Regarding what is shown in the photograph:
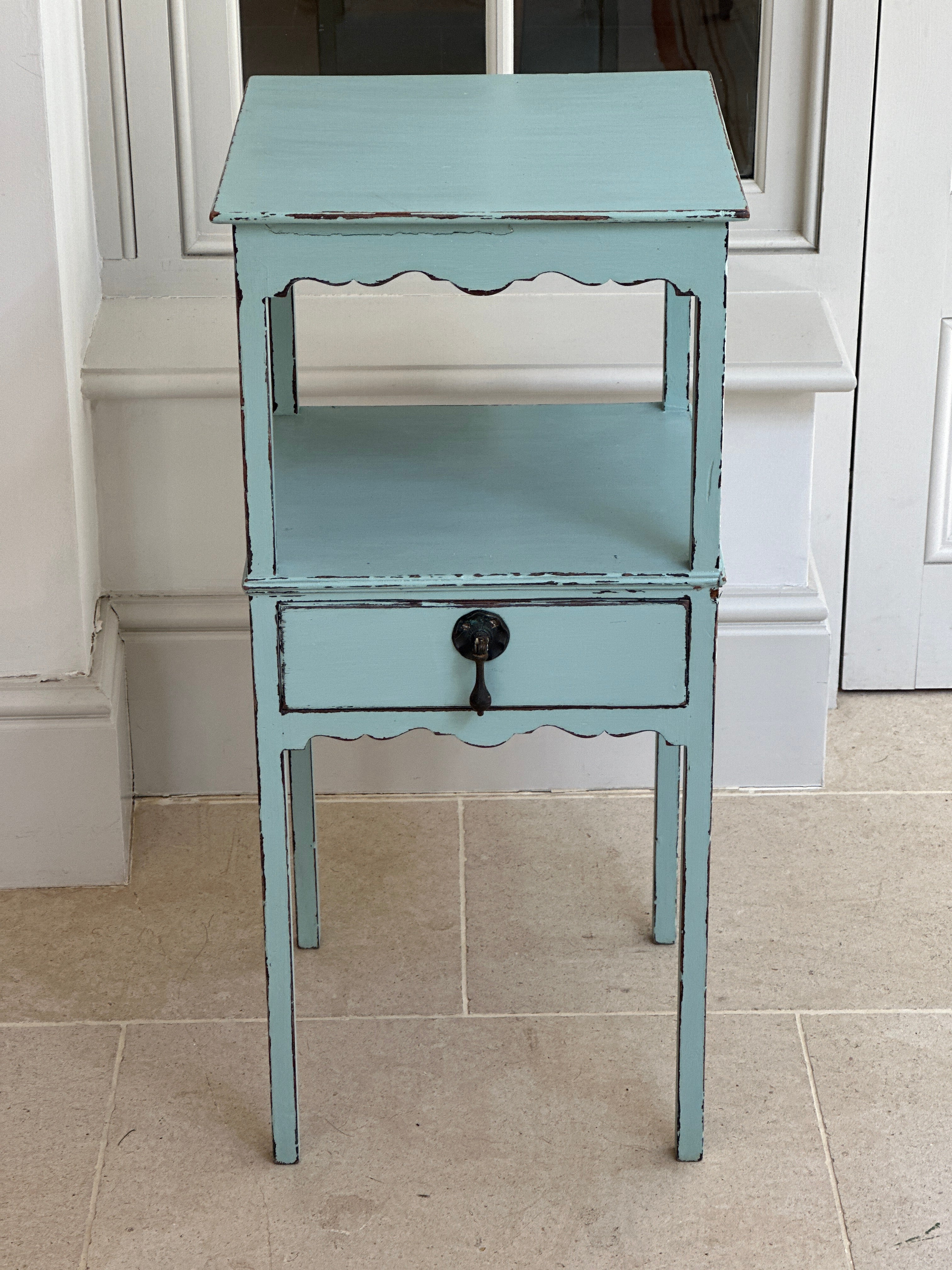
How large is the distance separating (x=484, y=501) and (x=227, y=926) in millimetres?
764

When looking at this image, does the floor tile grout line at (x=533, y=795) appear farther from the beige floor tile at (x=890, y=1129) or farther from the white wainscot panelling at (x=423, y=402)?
the beige floor tile at (x=890, y=1129)

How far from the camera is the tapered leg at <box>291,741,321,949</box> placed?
1889mm

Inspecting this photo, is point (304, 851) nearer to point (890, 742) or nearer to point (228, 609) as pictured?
point (228, 609)

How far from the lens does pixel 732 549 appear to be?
220 cm

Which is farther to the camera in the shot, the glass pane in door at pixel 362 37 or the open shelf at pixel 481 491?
the glass pane in door at pixel 362 37

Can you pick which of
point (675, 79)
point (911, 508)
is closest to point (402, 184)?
point (675, 79)

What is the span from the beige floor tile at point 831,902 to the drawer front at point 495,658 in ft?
1.92

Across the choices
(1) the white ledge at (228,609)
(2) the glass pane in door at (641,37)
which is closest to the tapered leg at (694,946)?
(1) the white ledge at (228,609)

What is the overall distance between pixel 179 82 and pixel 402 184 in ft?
3.05

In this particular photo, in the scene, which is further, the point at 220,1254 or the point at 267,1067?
the point at 267,1067

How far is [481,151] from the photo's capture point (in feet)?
4.59

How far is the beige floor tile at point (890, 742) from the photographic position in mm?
2301

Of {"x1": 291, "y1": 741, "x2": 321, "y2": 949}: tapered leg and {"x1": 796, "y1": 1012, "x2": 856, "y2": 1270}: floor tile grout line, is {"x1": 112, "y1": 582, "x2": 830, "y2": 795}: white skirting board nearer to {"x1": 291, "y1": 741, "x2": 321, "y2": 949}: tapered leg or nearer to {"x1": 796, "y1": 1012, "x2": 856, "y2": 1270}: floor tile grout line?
{"x1": 291, "y1": 741, "x2": 321, "y2": 949}: tapered leg

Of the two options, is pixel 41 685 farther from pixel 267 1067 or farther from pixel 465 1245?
pixel 465 1245
